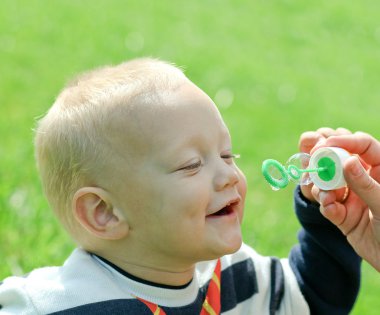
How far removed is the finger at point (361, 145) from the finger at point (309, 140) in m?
0.11

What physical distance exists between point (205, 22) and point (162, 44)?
0.79m

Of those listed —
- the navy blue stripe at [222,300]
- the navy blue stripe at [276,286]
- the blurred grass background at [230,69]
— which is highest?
the navy blue stripe at [222,300]

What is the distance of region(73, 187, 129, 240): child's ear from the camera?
83.0 inches

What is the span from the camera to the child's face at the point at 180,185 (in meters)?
2.05

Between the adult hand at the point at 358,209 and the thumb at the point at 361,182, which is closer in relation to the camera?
the thumb at the point at 361,182

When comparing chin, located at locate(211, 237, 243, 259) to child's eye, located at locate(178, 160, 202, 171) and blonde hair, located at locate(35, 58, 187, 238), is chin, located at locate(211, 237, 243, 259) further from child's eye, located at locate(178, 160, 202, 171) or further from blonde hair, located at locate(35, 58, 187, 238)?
blonde hair, located at locate(35, 58, 187, 238)

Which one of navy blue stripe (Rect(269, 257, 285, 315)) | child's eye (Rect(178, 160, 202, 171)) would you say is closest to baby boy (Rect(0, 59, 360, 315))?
child's eye (Rect(178, 160, 202, 171))

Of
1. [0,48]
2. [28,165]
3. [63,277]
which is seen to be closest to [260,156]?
[28,165]

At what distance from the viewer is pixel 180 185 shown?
6.71 ft

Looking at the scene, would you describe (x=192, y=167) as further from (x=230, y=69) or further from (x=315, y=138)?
(x=230, y=69)

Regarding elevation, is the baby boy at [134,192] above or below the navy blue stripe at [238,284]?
above

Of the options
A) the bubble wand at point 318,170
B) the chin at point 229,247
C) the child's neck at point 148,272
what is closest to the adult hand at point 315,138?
the bubble wand at point 318,170

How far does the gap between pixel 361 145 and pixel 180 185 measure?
0.58m

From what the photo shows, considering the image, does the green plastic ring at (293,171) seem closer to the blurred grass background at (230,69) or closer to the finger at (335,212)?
the finger at (335,212)
